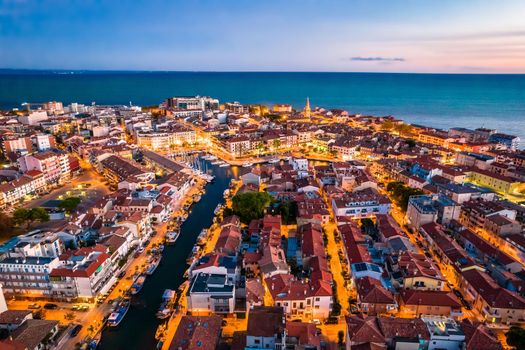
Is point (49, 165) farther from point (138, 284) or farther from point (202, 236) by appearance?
point (138, 284)

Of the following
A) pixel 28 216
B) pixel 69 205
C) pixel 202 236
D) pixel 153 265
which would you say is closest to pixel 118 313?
pixel 153 265

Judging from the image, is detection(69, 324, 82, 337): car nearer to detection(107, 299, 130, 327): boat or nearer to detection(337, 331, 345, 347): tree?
detection(107, 299, 130, 327): boat

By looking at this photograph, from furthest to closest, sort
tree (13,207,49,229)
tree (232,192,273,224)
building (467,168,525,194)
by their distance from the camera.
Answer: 1. building (467,168,525,194)
2. tree (232,192,273,224)
3. tree (13,207,49,229)

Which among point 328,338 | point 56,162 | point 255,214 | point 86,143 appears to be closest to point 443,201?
point 255,214

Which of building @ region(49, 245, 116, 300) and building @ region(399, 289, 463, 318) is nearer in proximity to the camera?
building @ region(399, 289, 463, 318)

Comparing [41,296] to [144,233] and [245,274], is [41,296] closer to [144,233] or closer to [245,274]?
[144,233]

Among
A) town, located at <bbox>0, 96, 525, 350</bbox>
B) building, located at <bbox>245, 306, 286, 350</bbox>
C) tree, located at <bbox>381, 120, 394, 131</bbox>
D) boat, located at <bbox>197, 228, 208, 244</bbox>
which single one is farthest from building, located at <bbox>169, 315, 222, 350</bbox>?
tree, located at <bbox>381, 120, 394, 131</bbox>

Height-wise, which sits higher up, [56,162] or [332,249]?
[56,162]

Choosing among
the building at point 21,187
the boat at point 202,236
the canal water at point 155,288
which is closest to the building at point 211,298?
the canal water at point 155,288
